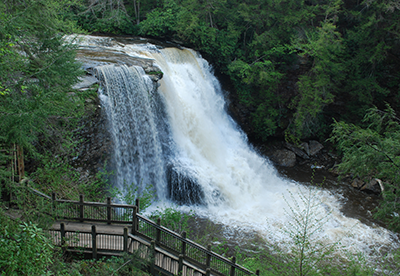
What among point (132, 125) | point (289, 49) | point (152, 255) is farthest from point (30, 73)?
point (289, 49)

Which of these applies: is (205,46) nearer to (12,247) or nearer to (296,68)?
(296,68)

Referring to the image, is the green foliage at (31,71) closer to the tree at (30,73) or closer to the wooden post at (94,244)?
the tree at (30,73)

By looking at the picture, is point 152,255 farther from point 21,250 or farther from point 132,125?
point 132,125

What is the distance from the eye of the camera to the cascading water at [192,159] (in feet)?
35.7

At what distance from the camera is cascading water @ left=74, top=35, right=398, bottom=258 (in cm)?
1088

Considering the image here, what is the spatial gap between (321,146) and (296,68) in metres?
4.82

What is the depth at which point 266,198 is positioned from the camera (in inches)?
519

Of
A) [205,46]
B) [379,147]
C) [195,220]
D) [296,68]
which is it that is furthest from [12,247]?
[296,68]

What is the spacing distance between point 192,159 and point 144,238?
233 inches

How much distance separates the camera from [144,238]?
7.57 metres

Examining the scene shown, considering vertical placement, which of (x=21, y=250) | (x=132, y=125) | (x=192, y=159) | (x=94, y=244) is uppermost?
(x=132, y=125)

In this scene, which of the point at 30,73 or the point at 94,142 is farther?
the point at 94,142

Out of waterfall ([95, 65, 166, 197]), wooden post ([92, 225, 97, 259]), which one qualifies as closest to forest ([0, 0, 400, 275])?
waterfall ([95, 65, 166, 197])

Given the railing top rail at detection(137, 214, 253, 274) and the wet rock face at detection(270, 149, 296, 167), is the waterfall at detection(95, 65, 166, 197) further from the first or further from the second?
the wet rock face at detection(270, 149, 296, 167)
